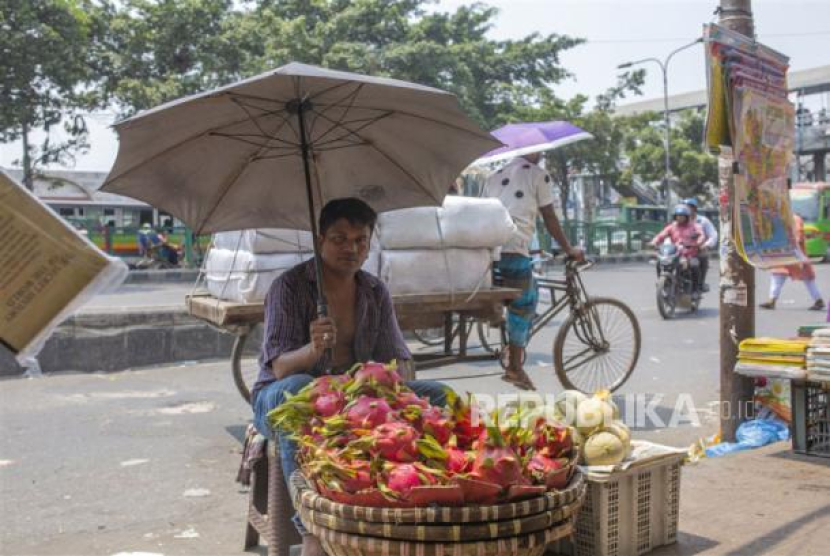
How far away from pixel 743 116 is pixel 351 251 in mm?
2387

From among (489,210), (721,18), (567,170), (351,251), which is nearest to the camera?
(351,251)

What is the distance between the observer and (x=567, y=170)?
31.4m

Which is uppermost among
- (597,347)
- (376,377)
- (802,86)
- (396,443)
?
(802,86)

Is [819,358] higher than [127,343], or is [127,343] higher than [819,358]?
[819,358]

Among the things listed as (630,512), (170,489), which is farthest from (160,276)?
(630,512)

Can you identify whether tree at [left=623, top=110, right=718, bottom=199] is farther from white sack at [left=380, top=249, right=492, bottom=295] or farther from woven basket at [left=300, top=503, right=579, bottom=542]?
woven basket at [left=300, top=503, right=579, bottom=542]

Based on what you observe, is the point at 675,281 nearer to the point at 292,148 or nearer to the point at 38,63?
the point at 292,148

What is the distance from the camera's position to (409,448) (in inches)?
82.4

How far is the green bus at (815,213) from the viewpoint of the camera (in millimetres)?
23969

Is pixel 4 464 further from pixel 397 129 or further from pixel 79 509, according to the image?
pixel 397 129

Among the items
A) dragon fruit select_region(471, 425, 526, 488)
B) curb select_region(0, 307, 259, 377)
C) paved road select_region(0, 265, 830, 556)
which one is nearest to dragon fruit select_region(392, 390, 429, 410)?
dragon fruit select_region(471, 425, 526, 488)

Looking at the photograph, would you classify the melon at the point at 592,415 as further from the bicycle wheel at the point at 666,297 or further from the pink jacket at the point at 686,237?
the pink jacket at the point at 686,237

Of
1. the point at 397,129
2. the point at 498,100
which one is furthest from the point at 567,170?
the point at 397,129

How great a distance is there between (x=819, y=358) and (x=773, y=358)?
10.2 inches
